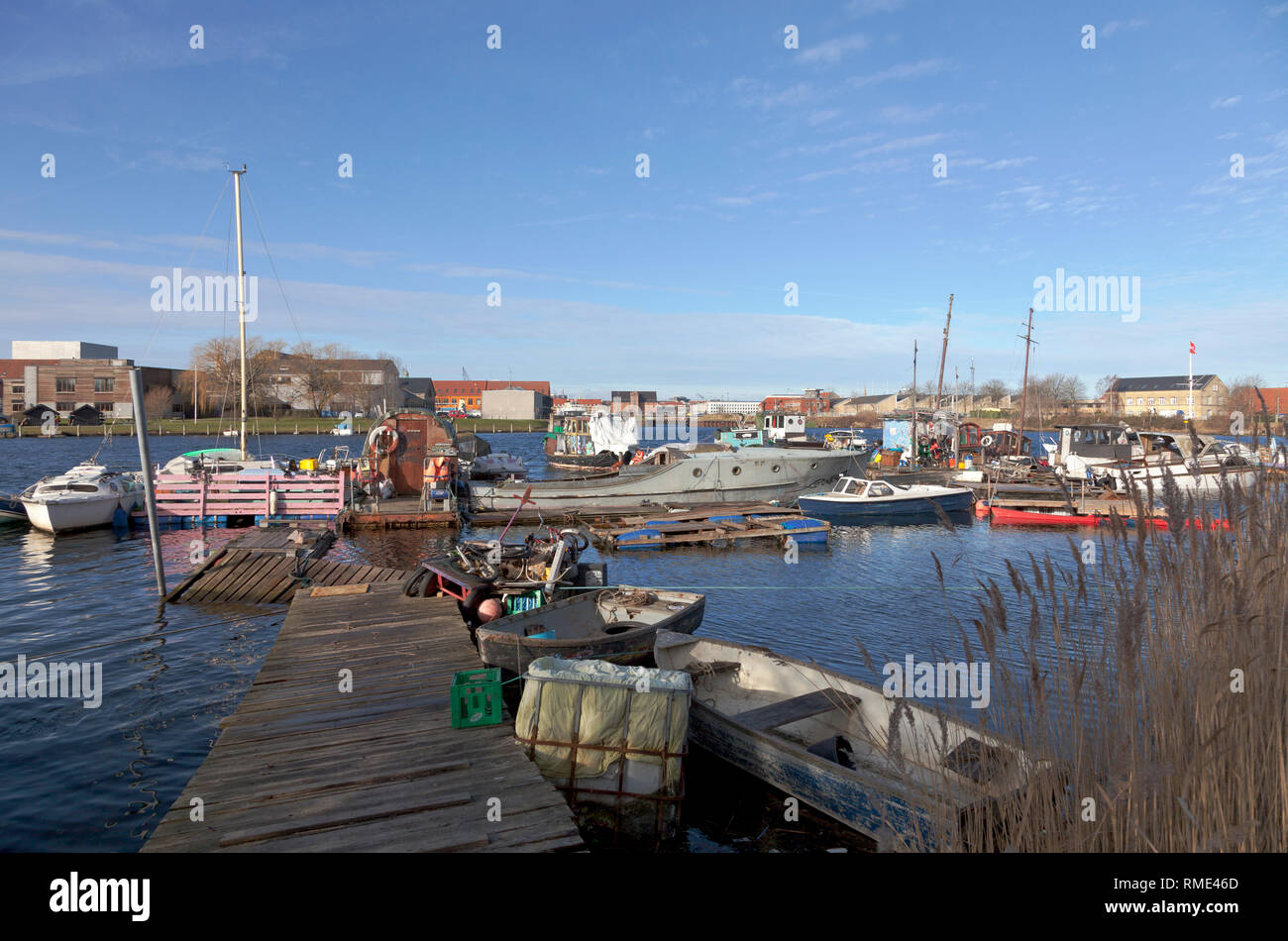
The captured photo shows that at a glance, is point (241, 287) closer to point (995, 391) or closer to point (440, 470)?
point (440, 470)

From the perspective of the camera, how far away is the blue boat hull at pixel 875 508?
1193 inches

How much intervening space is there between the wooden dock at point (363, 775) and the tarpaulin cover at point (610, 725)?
369 millimetres

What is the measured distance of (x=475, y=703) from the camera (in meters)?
7.54

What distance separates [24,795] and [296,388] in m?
124

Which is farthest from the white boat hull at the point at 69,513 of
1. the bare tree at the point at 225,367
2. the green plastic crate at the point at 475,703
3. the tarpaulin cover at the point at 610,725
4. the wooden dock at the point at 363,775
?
the bare tree at the point at 225,367

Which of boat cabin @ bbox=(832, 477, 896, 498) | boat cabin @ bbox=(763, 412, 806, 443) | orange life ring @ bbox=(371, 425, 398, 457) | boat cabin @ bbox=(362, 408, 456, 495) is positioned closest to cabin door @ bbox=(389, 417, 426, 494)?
boat cabin @ bbox=(362, 408, 456, 495)

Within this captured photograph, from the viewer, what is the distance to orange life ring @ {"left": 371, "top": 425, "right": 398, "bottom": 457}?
1233 inches

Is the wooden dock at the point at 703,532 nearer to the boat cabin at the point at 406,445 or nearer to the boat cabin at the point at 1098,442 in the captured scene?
the boat cabin at the point at 406,445

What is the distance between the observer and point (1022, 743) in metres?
3.88

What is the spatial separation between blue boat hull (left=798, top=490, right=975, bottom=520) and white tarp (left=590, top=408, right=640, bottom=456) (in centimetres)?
2623

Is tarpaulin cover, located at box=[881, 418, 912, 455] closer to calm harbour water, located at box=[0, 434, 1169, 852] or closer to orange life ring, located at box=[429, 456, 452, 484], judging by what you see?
calm harbour water, located at box=[0, 434, 1169, 852]

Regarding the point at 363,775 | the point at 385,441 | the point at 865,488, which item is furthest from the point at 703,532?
the point at 363,775
